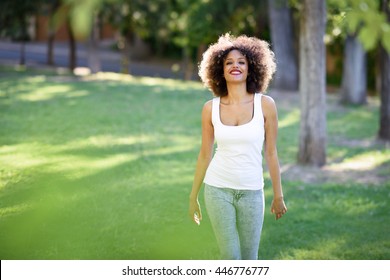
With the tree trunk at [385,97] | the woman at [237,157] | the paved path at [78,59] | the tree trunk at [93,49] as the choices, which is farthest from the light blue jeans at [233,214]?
the paved path at [78,59]

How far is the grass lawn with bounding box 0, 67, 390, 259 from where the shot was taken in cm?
570

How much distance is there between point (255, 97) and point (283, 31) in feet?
47.9

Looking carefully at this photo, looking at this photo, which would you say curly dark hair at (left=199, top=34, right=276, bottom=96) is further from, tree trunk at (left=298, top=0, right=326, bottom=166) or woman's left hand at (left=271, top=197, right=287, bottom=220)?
tree trunk at (left=298, top=0, right=326, bottom=166)

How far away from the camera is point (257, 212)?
4.19 metres

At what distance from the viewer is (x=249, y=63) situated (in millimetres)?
4461

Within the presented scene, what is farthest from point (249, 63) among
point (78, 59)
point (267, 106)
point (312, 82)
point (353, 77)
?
point (78, 59)

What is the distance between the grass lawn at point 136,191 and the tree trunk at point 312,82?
0.98 ft

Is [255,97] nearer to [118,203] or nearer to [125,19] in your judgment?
[118,203]

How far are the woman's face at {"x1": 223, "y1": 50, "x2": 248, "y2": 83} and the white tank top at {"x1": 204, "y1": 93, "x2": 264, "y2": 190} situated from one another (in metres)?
0.23

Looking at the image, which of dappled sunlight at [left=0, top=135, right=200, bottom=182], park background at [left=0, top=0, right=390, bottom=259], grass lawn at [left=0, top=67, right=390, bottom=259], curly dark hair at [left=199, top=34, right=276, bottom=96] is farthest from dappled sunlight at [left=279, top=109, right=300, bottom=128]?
curly dark hair at [left=199, top=34, right=276, bottom=96]

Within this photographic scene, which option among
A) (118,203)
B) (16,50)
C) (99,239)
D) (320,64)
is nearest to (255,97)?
(99,239)

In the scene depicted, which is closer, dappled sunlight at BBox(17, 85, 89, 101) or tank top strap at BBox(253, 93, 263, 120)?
tank top strap at BBox(253, 93, 263, 120)

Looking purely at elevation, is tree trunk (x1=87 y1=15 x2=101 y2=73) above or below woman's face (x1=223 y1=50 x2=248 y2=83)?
above

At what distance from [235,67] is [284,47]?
14642 millimetres
